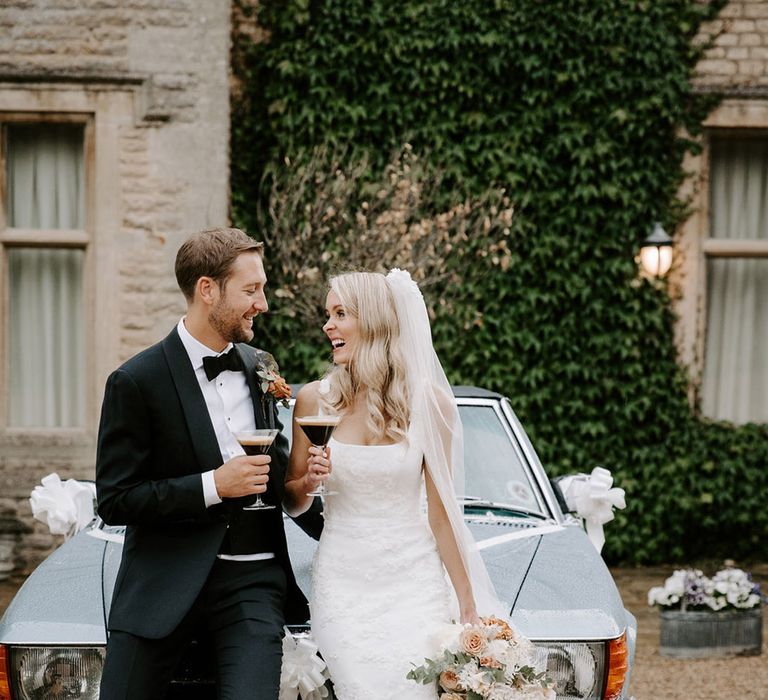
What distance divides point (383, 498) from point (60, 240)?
23.2 feet

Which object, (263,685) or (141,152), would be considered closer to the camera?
(263,685)

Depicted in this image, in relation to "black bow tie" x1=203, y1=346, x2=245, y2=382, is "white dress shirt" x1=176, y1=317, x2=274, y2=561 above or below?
below

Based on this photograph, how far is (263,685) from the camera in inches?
133

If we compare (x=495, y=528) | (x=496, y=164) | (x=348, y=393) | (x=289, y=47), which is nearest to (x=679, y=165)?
(x=496, y=164)

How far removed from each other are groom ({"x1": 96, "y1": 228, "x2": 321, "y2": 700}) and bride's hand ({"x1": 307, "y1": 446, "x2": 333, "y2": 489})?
0.15 m

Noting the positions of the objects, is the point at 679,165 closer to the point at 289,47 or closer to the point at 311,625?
the point at 289,47

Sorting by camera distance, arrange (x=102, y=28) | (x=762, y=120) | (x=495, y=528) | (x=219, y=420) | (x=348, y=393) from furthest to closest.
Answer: (x=762, y=120) < (x=102, y=28) < (x=495, y=528) < (x=348, y=393) < (x=219, y=420)

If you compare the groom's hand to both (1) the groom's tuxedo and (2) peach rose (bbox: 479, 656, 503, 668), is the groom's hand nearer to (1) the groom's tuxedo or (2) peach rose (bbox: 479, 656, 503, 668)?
(1) the groom's tuxedo

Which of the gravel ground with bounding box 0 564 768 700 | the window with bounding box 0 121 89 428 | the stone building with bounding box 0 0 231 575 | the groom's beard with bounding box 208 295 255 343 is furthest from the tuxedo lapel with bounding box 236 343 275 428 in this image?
the window with bounding box 0 121 89 428

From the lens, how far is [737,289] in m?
11.0

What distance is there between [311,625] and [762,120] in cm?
825

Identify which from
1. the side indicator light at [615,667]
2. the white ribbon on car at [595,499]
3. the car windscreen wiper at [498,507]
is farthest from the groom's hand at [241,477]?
the white ribbon on car at [595,499]

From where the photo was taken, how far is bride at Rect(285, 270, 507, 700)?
3697mm

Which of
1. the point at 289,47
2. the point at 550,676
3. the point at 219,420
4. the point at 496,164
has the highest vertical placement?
the point at 289,47
